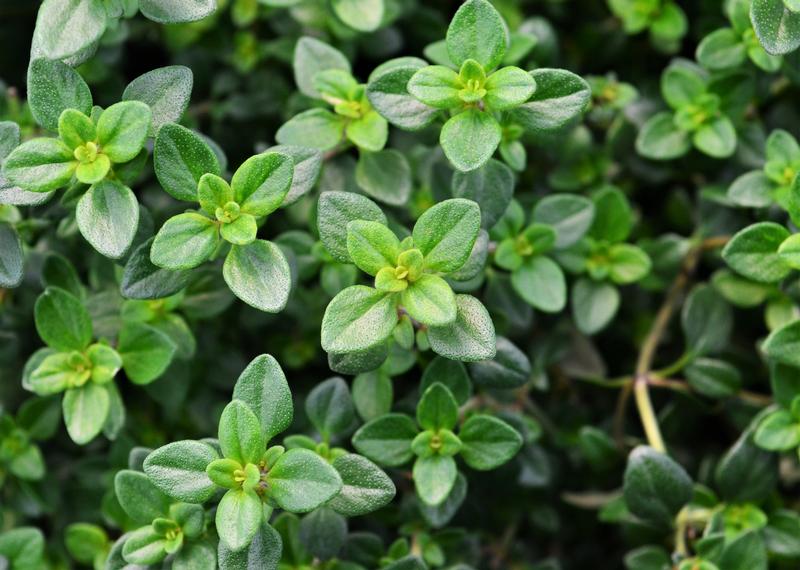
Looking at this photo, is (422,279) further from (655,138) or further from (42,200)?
(655,138)

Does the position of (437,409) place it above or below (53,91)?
below

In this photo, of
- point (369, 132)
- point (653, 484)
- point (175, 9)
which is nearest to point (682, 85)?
point (369, 132)

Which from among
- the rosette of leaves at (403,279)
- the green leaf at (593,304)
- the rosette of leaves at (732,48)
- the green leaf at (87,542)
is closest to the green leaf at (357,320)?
the rosette of leaves at (403,279)

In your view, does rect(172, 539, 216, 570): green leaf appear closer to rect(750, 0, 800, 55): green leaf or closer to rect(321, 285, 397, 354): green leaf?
rect(321, 285, 397, 354): green leaf

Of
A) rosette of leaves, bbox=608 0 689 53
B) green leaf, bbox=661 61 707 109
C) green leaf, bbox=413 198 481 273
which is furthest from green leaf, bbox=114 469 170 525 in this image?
rosette of leaves, bbox=608 0 689 53

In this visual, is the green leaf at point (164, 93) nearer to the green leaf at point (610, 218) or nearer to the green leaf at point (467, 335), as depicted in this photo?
the green leaf at point (467, 335)

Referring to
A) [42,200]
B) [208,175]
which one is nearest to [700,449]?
[208,175]

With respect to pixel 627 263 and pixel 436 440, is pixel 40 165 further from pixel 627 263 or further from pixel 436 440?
pixel 627 263
